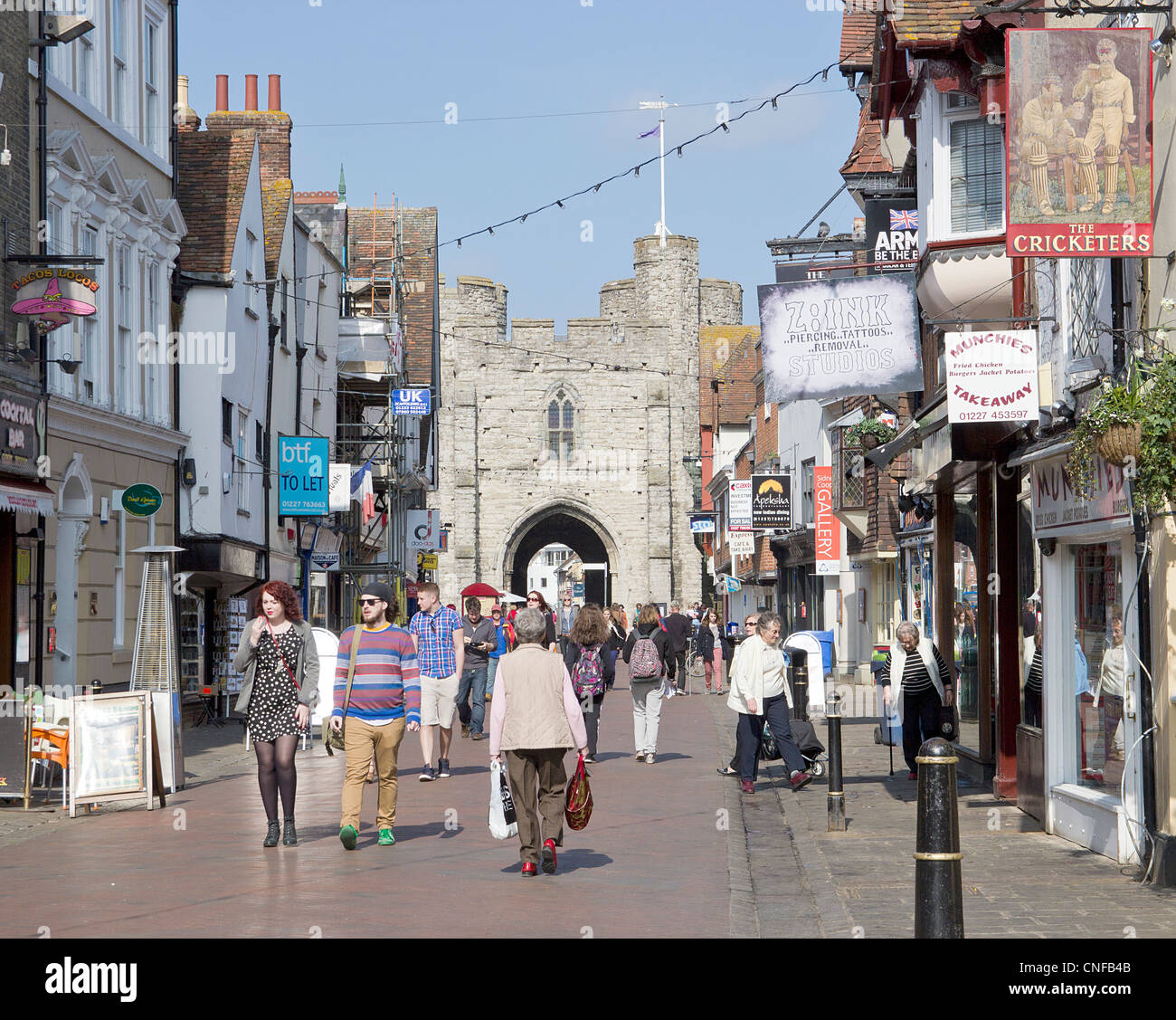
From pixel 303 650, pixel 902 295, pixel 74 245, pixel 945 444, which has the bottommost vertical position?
pixel 303 650

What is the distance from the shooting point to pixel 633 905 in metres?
8.09

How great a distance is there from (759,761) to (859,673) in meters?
15.2

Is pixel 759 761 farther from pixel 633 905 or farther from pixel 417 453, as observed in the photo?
pixel 417 453

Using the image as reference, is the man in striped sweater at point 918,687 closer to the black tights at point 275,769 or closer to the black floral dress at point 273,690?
the black floral dress at point 273,690

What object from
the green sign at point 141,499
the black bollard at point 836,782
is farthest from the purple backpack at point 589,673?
the black bollard at point 836,782

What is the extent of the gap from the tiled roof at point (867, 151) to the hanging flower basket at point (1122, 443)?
1564cm

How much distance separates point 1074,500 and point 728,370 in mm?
53186

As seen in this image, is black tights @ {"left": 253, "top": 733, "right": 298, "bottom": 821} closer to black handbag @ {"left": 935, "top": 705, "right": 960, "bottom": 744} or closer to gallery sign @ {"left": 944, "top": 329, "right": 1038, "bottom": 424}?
gallery sign @ {"left": 944, "top": 329, "right": 1038, "bottom": 424}

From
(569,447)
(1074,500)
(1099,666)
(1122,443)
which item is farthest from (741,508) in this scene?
(1122,443)

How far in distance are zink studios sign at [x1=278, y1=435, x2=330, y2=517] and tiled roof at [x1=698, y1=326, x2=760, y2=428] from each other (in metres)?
31.2

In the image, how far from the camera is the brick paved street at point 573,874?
7.56 m

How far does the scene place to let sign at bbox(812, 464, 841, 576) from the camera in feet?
99.6

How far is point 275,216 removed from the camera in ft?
91.2
